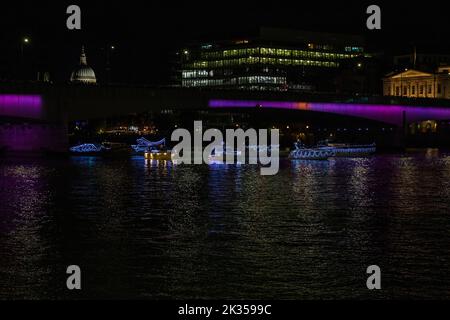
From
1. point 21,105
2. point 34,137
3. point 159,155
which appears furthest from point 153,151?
point 21,105

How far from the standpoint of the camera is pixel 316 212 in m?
38.4

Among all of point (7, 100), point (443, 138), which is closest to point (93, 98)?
point (7, 100)

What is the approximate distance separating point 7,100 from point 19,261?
183 ft

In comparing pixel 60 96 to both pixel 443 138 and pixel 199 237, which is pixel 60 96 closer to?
pixel 199 237

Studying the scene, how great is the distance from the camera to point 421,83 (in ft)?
579

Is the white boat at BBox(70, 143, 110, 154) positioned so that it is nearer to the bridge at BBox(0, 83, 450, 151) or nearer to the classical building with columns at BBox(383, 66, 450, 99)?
the bridge at BBox(0, 83, 450, 151)

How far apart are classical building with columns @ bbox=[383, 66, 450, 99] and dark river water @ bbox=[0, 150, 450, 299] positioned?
12141 cm

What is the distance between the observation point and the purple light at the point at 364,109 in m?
97.9

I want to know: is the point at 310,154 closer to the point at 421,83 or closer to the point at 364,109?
the point at 364,109

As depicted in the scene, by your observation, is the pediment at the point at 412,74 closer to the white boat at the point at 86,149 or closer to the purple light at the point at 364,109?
the purple light at the point at 364,109

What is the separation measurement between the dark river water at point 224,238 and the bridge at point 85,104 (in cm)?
2687

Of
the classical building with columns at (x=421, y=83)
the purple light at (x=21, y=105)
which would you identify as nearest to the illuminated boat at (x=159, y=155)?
the purple light at (x=21, y=105)

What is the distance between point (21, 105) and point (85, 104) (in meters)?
6.77
